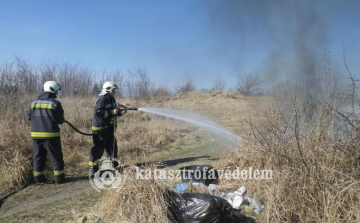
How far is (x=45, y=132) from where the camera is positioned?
209 inches

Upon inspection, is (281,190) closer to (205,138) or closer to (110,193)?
(110,193)

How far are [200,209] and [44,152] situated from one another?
3.54m

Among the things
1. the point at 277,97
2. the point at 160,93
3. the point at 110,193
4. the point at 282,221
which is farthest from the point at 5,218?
the point at 160,93

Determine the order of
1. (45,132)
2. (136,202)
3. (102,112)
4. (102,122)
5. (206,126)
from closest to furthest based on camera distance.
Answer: (136,202), (45,132), (102,112), (102,122), (206,126)

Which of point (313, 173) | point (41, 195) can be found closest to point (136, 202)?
point (313, 173)

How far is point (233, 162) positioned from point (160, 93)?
22243mm

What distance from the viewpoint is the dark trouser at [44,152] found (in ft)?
17.5

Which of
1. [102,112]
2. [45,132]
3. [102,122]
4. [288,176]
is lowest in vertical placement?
[288,176]

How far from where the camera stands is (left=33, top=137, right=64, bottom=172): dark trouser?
17.5 ft

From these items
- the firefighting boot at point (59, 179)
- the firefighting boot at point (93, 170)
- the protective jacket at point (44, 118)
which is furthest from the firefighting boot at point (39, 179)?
the firefighting boot at point (93, 170)

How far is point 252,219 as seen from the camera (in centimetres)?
373

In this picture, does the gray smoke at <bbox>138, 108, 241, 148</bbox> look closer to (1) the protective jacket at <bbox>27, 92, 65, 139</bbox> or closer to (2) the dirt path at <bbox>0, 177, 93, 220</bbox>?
(1) the protective jacket at <bbox>27, 92, 65, 139</bbox>

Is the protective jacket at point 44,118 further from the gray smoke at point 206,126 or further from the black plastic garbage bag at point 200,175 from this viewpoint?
the black plastic garbage bag at point 200,175

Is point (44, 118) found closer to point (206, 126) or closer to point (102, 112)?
point (102, 112)
